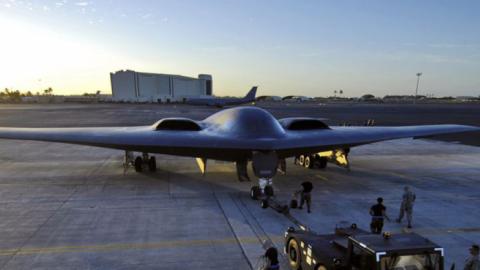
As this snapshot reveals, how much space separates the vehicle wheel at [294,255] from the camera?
674cm

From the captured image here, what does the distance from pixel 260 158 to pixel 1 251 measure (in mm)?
7770

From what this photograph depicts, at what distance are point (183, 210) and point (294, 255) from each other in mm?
4894

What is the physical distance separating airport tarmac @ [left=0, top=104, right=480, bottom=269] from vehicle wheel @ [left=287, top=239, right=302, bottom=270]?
0.84 metres

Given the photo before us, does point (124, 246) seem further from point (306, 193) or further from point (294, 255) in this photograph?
point (306, 193)

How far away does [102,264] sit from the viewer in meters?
7.29

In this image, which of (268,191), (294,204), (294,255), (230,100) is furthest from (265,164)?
(230,100)

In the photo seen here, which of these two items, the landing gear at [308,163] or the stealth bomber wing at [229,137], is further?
the landing gear at [308,163]

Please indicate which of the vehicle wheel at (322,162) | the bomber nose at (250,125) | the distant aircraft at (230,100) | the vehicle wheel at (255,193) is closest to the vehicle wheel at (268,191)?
the vehicle wheel at (255,193)

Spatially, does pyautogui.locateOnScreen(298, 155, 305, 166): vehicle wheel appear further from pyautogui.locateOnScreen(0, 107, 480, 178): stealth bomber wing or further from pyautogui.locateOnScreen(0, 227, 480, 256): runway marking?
pyautogui.locateOnScreen(0, 227, 480, 256): runway marking

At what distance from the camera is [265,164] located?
37.9ft

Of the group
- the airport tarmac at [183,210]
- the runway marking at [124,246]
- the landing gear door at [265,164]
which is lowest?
the airport tarmac at [183,210]

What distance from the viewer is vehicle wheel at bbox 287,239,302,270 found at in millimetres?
6742

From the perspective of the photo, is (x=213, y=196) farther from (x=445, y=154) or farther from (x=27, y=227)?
(x=445, y=154)

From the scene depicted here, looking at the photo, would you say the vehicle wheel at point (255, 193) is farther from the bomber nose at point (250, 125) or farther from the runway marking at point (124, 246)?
the runway marking at point (124, 246)
